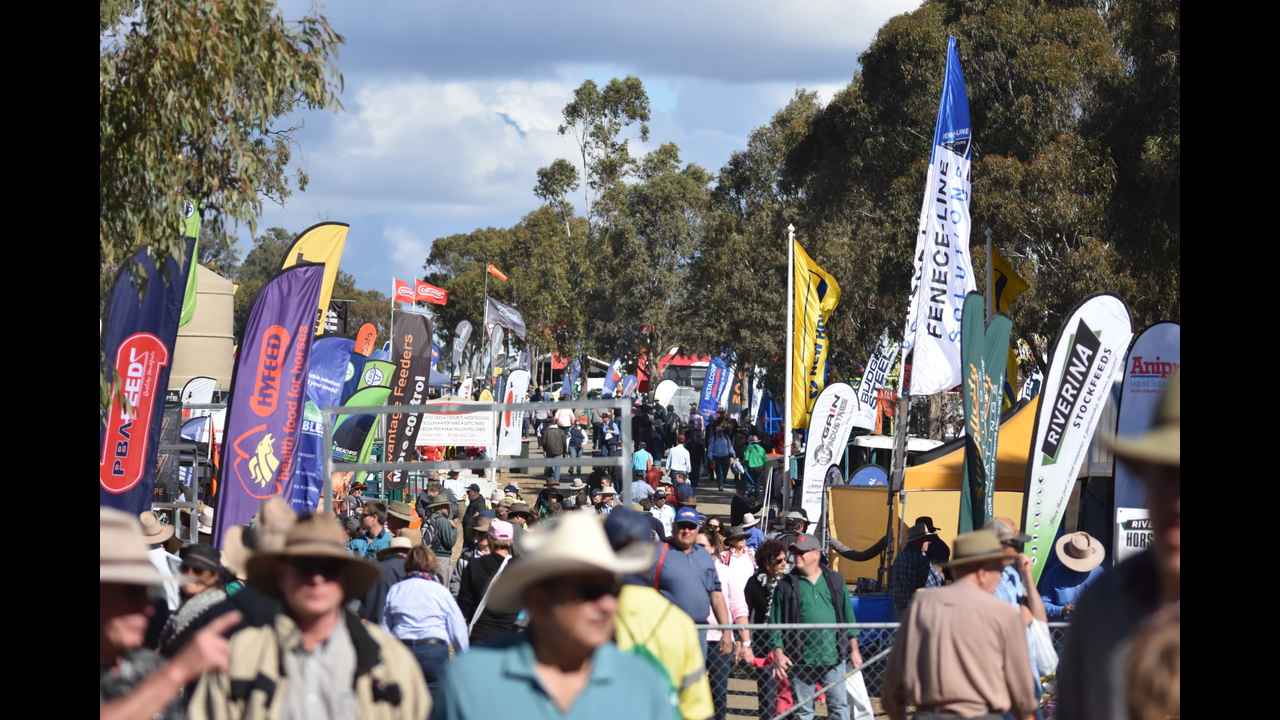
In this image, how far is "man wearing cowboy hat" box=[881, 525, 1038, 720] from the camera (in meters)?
5.91

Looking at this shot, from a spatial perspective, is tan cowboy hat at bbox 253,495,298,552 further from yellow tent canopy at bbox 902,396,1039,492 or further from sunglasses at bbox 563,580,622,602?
yellow tent canopy at bbox 902,396,1039,492

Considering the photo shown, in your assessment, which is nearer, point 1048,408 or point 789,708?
point 789,708

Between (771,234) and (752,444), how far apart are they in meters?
18.4

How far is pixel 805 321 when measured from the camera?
22.2m

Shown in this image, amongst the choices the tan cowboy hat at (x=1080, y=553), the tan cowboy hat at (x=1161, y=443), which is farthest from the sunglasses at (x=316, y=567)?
the tan cowboy hat at (x=1080, y=553)

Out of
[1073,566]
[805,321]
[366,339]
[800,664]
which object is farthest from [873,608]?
[366,339]

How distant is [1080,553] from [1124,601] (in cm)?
783

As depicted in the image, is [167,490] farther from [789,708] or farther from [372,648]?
[372,648]

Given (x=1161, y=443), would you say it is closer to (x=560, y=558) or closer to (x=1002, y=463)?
(x=560, y=558)

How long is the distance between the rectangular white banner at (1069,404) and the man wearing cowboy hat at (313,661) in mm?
8777
